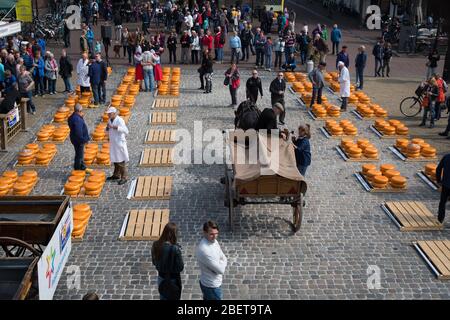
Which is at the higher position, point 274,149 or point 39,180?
point 274,149

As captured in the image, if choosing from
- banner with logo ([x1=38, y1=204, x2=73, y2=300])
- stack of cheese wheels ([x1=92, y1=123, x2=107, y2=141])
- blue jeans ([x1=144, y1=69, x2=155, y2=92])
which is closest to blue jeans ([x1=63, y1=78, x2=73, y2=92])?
blue jeans ([x1=144, y1=69, x2=155, y2=92])

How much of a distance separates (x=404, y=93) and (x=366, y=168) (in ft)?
35.3

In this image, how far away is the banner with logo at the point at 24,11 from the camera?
102 ft

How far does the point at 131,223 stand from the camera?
461 inches

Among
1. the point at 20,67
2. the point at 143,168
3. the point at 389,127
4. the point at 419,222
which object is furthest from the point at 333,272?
the point at 20,67

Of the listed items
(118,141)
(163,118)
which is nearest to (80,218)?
(118,141)

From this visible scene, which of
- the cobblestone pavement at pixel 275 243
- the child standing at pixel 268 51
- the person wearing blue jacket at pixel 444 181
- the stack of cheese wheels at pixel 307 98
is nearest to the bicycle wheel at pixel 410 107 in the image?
the stack of cheese wheels at pixel 307 98

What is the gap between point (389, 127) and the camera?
58.0 feet

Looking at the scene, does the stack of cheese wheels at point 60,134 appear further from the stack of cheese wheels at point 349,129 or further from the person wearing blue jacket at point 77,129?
the stack of cheese wheels at point 349,129

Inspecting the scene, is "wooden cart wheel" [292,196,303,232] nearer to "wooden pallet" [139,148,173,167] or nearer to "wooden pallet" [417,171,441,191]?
"wooden pallet" [417,171,441,191]

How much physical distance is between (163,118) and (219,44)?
10706mm

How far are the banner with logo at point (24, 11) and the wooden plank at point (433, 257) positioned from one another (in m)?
26.1

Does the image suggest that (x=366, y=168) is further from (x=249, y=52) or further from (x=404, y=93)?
(x=249, y=52)
